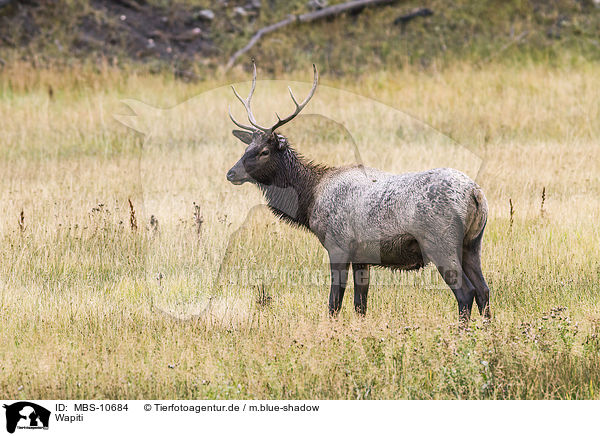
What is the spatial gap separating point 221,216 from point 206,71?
11.1m

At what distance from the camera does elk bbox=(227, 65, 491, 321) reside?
6449 mm

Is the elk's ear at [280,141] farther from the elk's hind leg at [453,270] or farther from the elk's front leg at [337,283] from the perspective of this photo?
the elk's hind leg at [453,270]

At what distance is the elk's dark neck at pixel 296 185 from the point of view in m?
7.44

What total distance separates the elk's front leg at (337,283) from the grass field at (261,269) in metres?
0.15

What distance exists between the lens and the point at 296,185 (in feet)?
24.5

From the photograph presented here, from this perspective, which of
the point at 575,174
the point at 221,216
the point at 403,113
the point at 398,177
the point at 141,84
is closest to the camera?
the point at 398,177

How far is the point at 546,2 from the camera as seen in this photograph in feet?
75.7

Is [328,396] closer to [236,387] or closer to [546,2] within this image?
[236,387]

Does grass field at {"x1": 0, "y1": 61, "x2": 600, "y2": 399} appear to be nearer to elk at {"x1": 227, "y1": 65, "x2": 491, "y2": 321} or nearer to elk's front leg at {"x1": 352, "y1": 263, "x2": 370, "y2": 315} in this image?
elk's front leg at {"x1": 352, "y1": 263, "x2": 370, "y2": 315}

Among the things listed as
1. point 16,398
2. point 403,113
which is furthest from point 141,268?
point 403,113
